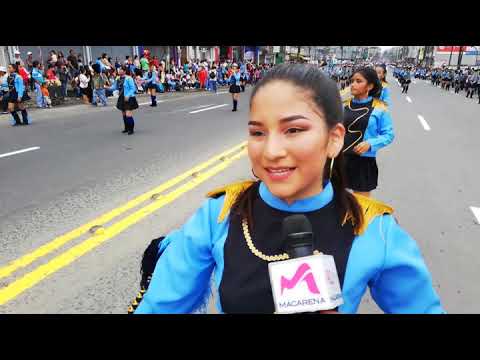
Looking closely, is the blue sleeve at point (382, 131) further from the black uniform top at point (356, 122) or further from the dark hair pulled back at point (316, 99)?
the dark hair pulled back at point (316, 99)

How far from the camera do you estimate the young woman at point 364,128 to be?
391 centimetres

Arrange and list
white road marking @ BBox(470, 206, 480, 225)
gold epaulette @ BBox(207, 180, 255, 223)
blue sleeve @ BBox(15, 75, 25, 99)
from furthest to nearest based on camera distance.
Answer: blue sleeve @ BBox(15, 75, 25, 99) < white road marking @ BBox(470, 206, 480, 225) < gold epaulette @ BBox(207, 180, 255, 223)

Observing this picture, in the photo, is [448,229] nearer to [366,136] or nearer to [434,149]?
[366,136]

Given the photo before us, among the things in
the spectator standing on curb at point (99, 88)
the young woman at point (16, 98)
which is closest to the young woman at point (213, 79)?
the spectator standing on curb at point (99, 88)

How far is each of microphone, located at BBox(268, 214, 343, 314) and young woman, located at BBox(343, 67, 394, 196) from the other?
119 inches

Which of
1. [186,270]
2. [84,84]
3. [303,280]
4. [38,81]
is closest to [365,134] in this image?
[186,270]

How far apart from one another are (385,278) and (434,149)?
8.53m

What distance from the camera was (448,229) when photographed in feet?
14.8

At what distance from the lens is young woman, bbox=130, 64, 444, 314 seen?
117cm

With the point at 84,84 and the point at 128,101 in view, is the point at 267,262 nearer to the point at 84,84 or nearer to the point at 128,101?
the point at 128,101

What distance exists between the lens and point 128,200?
5.15 metres

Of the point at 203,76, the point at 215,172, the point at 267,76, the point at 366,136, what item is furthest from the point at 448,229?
the point at 203,76

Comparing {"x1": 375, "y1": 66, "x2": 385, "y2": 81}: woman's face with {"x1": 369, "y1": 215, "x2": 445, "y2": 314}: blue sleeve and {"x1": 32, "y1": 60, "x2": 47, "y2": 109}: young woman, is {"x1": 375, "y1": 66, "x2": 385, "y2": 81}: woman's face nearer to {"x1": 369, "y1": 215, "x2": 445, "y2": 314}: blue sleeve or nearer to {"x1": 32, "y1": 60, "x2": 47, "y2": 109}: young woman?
{"x1": 369, "y1": 215, "x2": 445, "y2": 314}: blue sleeve

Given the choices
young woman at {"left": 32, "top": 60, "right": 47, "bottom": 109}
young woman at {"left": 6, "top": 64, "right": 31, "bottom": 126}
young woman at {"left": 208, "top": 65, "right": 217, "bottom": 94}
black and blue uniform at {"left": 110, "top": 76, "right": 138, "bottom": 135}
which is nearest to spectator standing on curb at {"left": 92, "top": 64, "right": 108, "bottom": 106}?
young woman at {"left": 32, "top": 60, "right": 47, "bottom": 109}
